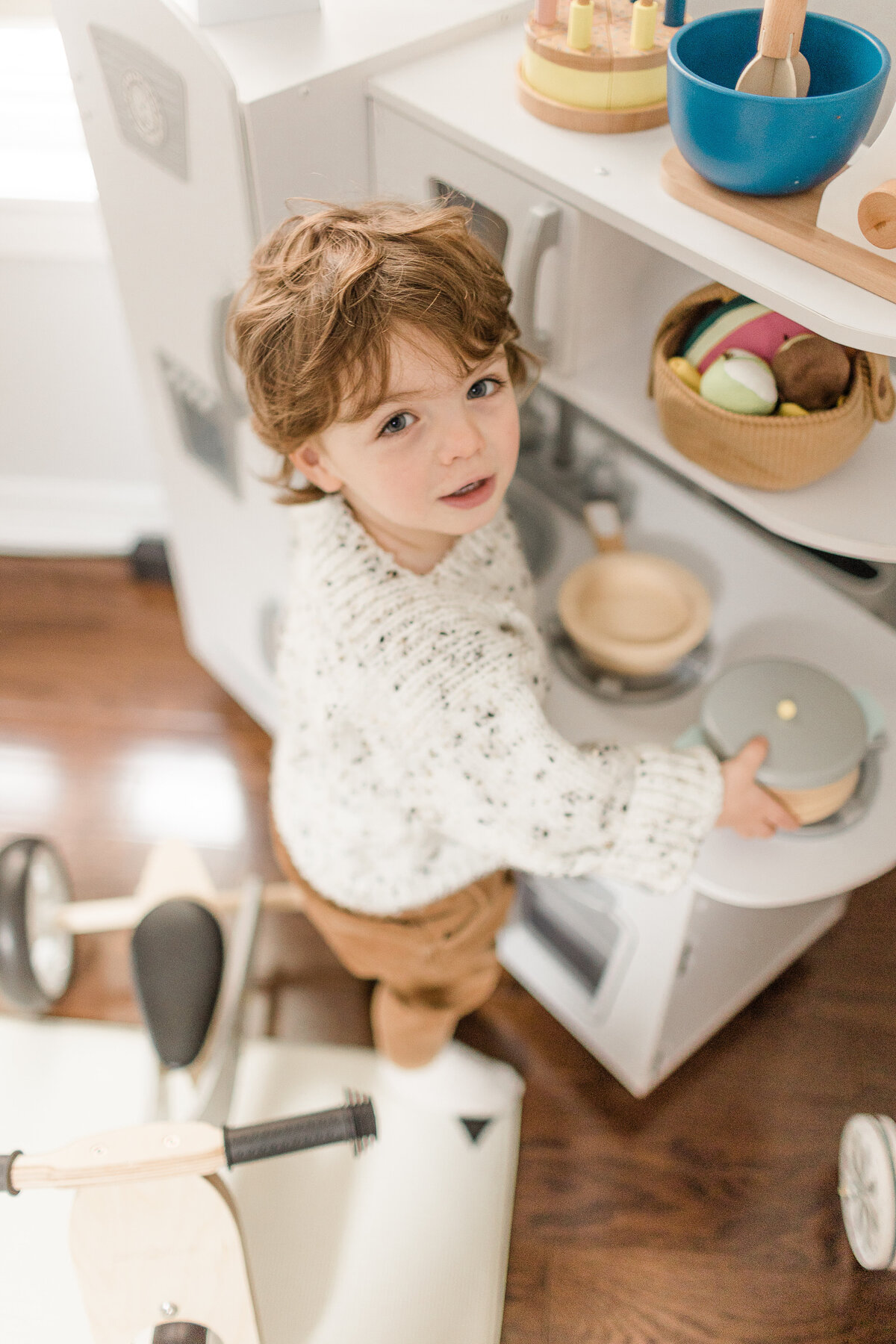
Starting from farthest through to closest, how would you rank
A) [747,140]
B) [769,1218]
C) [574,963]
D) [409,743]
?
[574,963], [769,1218], [409,743], [747,140]

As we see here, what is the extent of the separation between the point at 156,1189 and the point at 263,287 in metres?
0.74

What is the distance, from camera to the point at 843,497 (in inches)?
36.9

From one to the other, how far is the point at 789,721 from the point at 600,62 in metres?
0.61

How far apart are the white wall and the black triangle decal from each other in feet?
4.04

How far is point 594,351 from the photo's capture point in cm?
107

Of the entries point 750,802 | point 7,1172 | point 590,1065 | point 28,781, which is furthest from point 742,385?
point 28,781

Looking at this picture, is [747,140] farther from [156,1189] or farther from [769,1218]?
[769,1218]

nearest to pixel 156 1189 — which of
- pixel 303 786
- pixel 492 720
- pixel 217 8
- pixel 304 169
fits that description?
pixel 303 786

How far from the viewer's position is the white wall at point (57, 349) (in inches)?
63.1

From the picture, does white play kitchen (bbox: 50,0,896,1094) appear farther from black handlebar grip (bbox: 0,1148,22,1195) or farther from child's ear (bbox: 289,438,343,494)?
black handlebar grip (bbox: 0,1148,22,1195)

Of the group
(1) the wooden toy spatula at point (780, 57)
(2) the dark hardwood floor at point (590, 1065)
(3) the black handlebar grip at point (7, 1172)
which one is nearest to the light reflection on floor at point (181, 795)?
(2) the dark hardwood floor at point (590, 1065)

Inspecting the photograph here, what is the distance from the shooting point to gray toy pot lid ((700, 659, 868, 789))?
1.02 meters

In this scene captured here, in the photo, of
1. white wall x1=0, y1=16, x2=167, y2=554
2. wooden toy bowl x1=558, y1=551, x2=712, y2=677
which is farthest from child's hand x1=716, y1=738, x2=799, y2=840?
white wall x1=0, y1=16, x2=167, y2=554

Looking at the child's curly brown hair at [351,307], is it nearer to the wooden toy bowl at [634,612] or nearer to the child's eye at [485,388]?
the child's eye at [485,388]
